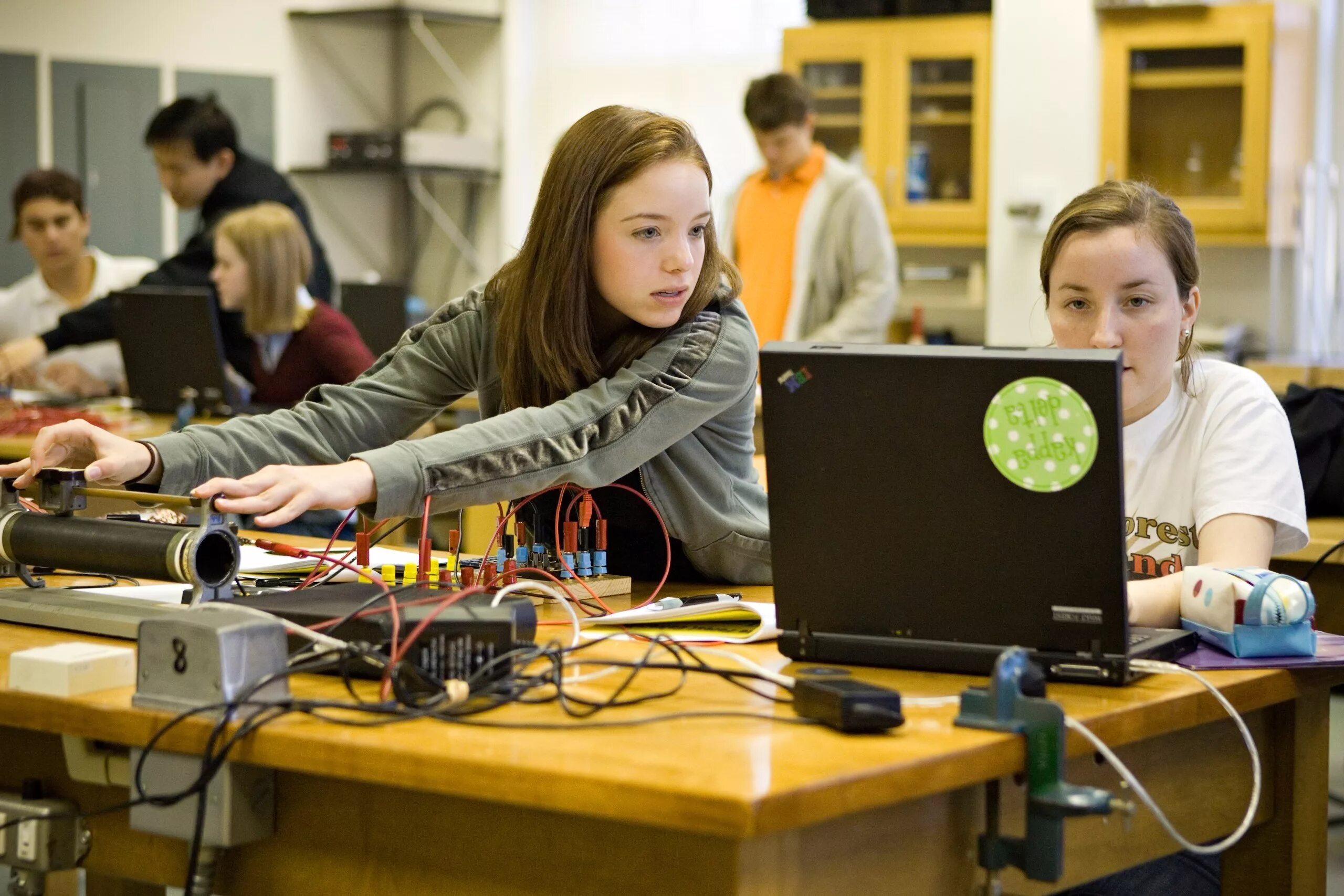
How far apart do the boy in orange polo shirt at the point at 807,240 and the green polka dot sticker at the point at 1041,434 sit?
9.98ft

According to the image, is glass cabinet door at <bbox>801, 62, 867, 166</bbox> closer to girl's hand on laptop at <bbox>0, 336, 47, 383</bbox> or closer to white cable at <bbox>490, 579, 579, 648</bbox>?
girl's hand on laptop at <bbox>0, 336, 47, 383</bbox>

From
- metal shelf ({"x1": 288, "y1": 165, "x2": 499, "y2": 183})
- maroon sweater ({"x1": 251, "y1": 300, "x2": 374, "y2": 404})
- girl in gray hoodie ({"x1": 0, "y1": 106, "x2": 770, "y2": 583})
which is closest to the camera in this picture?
girl in gray hoodie ({"x1": 0, "y1": 106, "x2": 770, "y2": 583})

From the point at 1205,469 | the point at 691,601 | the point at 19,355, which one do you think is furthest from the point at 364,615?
the point at 19,355

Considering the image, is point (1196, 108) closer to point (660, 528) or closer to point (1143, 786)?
point (660, 528)

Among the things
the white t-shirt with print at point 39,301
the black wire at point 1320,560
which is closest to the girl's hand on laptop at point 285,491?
the black wire at point 1320,560

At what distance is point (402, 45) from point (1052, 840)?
5.93 metres

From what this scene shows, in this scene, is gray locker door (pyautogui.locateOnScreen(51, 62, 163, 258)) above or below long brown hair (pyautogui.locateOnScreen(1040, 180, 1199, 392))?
above

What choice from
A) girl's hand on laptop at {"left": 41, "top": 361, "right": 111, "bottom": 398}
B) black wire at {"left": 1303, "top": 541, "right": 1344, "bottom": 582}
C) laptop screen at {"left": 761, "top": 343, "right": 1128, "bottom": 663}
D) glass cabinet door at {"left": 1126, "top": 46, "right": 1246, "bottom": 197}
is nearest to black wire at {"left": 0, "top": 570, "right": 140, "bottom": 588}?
laptop screen at {"left": 761, "top": 343, "right": 1128, "bottom": 663}

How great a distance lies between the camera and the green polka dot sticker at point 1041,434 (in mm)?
1101

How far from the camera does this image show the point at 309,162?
611cm

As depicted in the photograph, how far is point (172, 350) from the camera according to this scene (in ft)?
11.1

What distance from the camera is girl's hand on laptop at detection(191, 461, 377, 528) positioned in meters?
1.25

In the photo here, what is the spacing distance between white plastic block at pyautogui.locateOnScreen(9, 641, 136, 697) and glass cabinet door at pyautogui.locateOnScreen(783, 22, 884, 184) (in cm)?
416

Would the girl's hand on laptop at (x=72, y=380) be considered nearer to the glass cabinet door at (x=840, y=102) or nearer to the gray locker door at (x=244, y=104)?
the gray locker door at (x=244, y=104)
